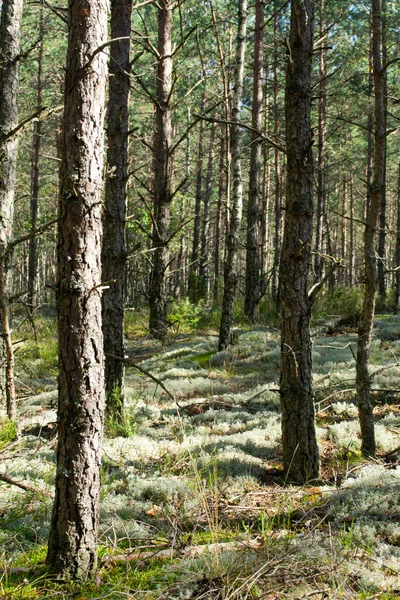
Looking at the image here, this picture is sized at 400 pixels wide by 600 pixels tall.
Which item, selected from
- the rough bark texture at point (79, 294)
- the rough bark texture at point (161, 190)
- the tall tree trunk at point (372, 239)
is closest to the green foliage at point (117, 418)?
the tall tree trunk at point (372, 239)

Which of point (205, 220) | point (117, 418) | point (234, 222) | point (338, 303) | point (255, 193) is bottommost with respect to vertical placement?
point (117, 418)

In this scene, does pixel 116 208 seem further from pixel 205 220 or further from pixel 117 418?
pixel 205 220

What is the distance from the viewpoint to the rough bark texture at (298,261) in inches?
170

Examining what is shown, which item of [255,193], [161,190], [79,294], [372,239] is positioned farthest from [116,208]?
[255,193]

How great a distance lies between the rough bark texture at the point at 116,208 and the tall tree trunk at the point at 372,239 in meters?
2.85

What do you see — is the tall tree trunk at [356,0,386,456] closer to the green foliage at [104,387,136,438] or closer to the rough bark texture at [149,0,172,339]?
the green foliage at [104,387,136,438]

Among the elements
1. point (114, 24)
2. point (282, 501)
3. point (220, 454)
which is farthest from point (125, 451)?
point (114, 24)

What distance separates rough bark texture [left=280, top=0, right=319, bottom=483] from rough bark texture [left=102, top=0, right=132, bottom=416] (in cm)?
234

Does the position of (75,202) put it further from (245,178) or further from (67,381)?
(245,178)

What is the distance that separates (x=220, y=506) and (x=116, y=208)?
11.8ft

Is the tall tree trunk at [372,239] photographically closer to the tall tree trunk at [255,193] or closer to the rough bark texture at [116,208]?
the rough bark texture at [116,208]

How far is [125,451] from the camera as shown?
5.37 metres

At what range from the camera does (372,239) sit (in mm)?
4504

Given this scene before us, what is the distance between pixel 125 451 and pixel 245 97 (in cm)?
2173
